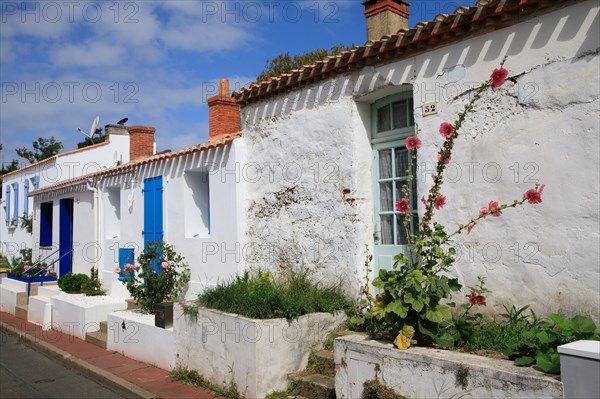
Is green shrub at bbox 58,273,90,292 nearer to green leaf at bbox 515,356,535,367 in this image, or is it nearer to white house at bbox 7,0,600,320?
white house at bbox 7,0,600,320

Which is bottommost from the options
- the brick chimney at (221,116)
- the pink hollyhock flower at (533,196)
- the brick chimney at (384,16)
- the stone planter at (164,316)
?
the stone planter at (164,316)

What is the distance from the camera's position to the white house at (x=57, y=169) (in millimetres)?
18359

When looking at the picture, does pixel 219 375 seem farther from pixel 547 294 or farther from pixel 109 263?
pixel 109 263

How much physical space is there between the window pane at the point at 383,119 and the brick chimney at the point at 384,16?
1.30 metres

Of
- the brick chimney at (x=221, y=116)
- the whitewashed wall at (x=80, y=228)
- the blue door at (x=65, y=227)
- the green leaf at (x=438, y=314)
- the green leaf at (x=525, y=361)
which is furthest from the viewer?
the blue door at (x=65, y=227)

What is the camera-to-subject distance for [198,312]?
6.91m

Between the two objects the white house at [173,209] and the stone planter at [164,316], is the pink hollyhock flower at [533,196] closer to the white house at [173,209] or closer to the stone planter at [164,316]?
the white house at [173,209]

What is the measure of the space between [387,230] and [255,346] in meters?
2.35

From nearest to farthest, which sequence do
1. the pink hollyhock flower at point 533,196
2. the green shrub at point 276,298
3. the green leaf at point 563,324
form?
the green leaf at point 563,324 < the pink hollyhock flower at point 533,196 < the green shrub at point 276,298

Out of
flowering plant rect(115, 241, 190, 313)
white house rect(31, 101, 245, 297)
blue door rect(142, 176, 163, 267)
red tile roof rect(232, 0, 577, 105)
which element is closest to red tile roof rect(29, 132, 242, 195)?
white house rect(31, 101, 245, 297)

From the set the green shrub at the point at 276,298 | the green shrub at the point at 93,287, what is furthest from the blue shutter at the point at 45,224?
the green shrub at the point at 276,298

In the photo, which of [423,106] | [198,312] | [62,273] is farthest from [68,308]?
[423,106]

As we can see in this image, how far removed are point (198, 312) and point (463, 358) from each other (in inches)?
154

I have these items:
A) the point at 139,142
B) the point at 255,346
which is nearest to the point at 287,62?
the point at 139,142
